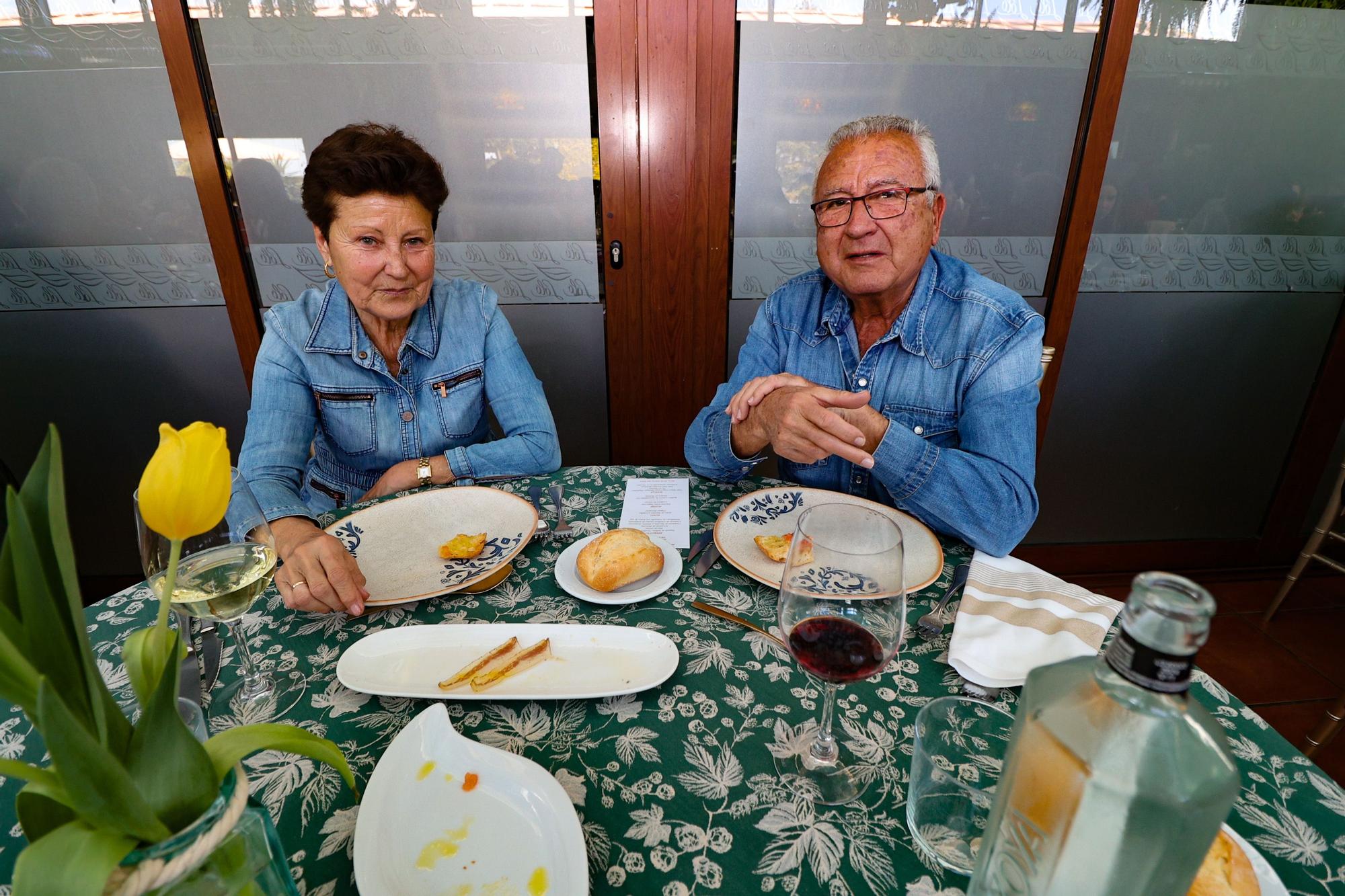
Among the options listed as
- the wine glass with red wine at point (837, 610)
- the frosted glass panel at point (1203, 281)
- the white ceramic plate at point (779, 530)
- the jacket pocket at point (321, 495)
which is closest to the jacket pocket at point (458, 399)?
the jacket pocket at point (321, 495)

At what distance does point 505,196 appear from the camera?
2.44m

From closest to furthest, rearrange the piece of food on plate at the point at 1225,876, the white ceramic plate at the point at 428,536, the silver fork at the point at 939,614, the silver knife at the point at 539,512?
the piece of food on plate at the point at 1225,876 < the silver fork at the point at 939,614 < the white ceramic plate at the point at 428,536 < the silver knife at the point at 539,512

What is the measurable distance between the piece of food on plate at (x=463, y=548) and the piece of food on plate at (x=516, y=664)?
0.28 metres

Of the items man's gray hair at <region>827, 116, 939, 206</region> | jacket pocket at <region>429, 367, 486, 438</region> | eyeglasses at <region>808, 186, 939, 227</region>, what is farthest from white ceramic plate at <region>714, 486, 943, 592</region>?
jacket pocket at <region>429, 367, 486, 438</region>

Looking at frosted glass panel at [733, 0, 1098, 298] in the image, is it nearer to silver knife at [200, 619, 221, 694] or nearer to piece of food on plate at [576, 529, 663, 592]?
piece of food on plate at [576, 529, 663, 592]

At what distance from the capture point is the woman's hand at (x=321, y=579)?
2.89 ft

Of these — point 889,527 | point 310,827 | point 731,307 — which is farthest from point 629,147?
point 310,827

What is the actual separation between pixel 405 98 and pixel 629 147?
834mm

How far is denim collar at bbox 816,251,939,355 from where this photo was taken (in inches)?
56.4

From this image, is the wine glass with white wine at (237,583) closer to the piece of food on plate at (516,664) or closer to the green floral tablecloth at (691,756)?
the green floral tablecloth at (691,756)

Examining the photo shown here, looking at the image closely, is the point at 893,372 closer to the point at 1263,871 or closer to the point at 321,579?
the point at 1263,871

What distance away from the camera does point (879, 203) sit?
1372 millimetres

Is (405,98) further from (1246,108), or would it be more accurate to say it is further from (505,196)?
(1246,108)

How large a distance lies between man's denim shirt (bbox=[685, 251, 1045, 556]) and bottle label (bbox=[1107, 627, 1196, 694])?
773 millimetres
